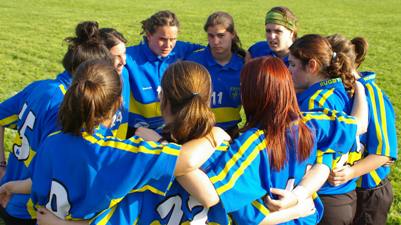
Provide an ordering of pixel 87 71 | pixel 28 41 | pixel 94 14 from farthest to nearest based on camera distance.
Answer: pixel 94 14 → pixel 28 41 → pixel 87 71

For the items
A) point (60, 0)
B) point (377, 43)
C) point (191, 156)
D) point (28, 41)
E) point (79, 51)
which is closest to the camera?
point (191, 156)

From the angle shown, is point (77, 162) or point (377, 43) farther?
point (377, 43)

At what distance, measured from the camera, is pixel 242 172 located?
2.32 m

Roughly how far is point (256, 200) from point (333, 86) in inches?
40.8

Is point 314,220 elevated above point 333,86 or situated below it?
below

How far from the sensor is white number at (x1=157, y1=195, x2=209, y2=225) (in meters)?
2.38

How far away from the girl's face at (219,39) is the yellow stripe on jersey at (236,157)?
7.12ft

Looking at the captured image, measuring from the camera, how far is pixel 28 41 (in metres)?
13.8

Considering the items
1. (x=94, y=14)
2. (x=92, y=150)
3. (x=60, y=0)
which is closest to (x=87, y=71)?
(x=92, y=150)

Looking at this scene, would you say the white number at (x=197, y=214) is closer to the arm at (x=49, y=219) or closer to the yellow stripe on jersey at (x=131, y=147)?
the yellow stripe on jersey at (x=131, y=147)

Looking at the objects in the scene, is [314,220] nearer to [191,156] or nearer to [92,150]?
[191,156]

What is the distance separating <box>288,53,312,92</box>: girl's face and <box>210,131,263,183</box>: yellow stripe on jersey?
0.93m

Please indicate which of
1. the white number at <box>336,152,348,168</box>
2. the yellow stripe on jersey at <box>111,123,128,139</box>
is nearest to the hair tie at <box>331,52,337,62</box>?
the white number at <box>336,152,348,168</box>

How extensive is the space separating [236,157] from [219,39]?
7.60ft
